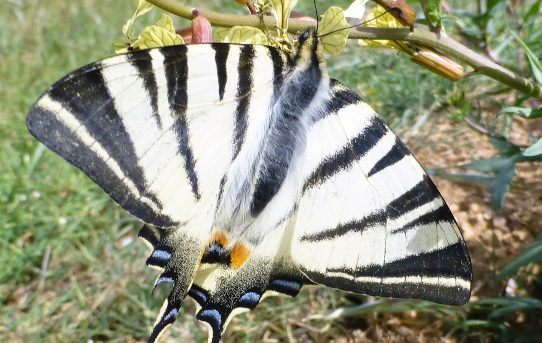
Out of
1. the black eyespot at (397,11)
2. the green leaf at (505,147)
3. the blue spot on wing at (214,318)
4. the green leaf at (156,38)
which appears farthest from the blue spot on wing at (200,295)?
the green leaf at (505,147)

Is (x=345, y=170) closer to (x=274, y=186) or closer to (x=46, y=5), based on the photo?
(x=274, y=186)

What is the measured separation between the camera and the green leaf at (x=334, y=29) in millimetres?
1147

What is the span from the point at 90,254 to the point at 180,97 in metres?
1.24

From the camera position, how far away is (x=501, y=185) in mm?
1746

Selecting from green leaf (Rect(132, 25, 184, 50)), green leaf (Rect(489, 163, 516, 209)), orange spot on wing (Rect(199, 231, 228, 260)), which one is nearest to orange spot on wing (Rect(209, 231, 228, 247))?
orange spot on wing (Rect(199, 231, 228, 260))

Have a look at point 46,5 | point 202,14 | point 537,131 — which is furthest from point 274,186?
point 46,5

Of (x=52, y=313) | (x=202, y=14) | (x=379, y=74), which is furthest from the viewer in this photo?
(x=379, y=74)

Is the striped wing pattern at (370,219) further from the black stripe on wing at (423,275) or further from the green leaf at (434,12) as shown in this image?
the green leaf at (434,12)

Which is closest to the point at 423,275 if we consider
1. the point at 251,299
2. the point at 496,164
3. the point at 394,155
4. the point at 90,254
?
the point at 394,155

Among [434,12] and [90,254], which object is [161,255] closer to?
[434,12]

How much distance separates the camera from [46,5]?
3814mm

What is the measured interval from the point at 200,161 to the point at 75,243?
1.23 metres

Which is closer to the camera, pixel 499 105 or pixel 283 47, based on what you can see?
pixel 283 47

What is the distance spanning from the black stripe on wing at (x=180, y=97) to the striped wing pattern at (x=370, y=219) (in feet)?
0.69
